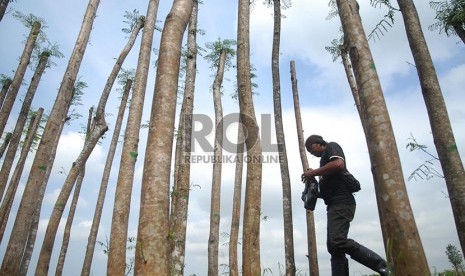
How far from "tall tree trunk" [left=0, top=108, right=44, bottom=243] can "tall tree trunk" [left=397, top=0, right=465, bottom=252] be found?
1586 centimetres

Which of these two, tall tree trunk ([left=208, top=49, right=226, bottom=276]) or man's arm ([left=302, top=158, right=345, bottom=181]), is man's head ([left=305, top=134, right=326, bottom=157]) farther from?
tall tree trunk ([left=208, top=49, right=226, bottom=276])

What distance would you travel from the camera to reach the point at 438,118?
5613 millimetres

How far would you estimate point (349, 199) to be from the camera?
419 centimetres

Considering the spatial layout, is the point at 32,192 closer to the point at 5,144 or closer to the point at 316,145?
the point at 316,145

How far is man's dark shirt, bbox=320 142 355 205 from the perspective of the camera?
4.21 meters

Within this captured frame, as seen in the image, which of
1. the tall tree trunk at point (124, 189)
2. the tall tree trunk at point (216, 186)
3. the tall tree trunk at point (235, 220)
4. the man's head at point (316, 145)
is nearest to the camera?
the man's head at point (316, 145)

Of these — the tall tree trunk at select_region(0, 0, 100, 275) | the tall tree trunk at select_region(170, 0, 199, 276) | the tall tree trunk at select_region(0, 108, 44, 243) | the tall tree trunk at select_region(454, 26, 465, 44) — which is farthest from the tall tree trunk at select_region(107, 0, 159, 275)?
the tall tree trunk at select_region(0, 108, 44, 243)

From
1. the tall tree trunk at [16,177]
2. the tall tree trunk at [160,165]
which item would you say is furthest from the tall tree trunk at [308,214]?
the tall tree trunk at [16,177]

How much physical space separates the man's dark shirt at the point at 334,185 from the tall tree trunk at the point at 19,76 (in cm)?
1319

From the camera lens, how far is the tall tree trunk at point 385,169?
2.45 m

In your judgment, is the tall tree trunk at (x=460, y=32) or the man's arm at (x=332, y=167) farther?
the tall tree trunk at (x=460, y=32)

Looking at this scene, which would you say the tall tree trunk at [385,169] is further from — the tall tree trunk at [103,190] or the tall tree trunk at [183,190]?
the tall tree trunk at [103,190]

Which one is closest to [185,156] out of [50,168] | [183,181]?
[183,181]

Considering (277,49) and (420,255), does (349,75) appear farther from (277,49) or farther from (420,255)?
(420,255)
